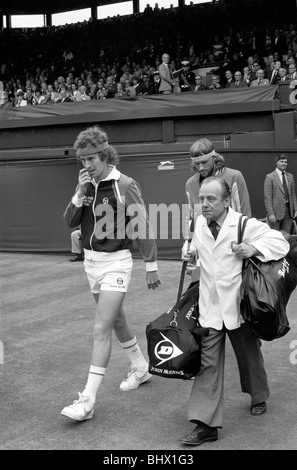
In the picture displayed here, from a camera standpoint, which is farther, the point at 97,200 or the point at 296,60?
the point at 296,60

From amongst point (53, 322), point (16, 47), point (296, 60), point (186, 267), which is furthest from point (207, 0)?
point (186, 267)

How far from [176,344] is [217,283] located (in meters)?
0.49

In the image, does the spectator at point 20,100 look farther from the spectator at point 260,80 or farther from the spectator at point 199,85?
the spectator at point 260,80

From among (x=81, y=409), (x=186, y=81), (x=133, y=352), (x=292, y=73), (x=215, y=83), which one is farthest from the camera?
(x=186, y=81)

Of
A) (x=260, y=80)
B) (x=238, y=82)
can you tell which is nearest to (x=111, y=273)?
(x=260, y=80)

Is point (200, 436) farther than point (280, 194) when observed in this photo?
No

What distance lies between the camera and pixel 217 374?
14.3ft

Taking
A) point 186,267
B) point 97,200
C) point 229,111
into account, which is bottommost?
point 186,267

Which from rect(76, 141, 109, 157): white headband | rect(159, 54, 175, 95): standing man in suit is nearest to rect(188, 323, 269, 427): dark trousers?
rect(76, 141, 109, 157): white headband

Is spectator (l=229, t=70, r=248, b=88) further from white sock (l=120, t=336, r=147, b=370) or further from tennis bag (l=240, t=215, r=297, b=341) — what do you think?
tennis bag (l=240, t=215, r=297, b=341)

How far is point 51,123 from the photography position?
1830 cm

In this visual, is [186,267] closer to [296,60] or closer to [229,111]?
[229,111]

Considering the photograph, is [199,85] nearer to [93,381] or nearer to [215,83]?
[215,83]

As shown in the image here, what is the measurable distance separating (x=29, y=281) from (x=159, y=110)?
7.11 metres
